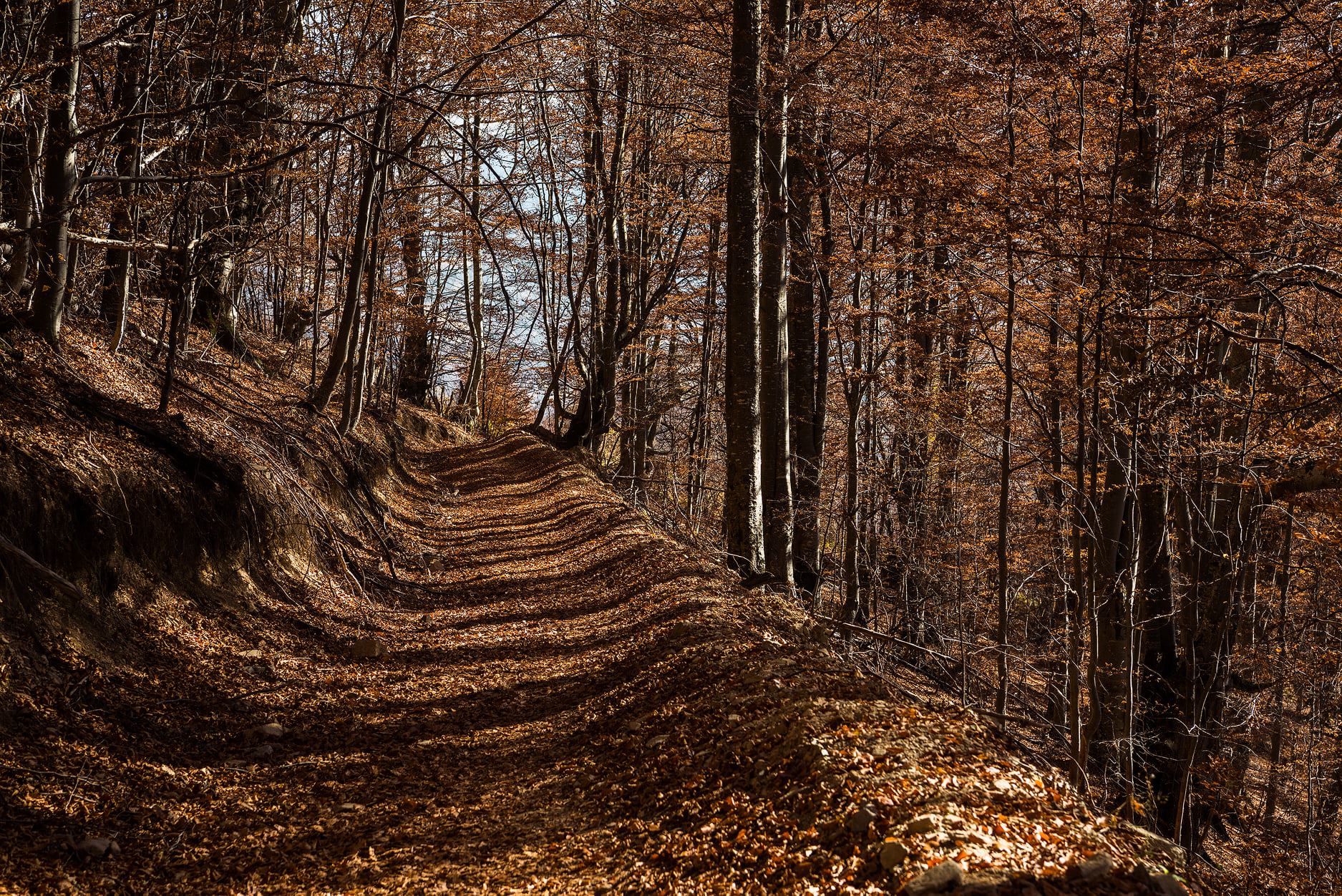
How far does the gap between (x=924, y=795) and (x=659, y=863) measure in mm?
1206

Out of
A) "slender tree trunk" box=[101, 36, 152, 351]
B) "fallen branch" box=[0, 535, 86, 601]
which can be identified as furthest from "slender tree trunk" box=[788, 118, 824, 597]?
"fallen branch" box=[0, 535, 86, 601]

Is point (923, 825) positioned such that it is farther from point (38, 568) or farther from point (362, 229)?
point (362, 229)

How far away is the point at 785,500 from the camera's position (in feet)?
33.9

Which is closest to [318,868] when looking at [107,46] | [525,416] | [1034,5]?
[107,46]

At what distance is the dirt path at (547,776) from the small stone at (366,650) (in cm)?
10

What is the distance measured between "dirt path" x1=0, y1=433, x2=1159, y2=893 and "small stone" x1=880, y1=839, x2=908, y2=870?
0.03 metres

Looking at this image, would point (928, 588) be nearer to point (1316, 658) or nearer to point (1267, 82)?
point (1316, 658)

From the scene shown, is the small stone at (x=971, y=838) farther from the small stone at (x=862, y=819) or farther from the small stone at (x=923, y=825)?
the small stone at (x=862, y=819)

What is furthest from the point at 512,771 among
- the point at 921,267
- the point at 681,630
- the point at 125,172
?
the point at 921,267

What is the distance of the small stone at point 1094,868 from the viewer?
308cm

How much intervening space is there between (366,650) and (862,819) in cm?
451

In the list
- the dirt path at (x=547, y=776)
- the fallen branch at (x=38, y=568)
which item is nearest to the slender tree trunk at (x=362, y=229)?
the dirt path at (x=547, y=776)

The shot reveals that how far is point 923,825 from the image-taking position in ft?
10.8

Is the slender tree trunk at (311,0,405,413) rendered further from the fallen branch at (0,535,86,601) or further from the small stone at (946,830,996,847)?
the small stone at (946,830,996,847)
